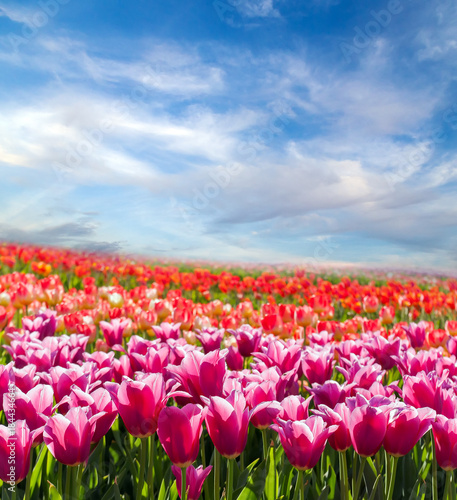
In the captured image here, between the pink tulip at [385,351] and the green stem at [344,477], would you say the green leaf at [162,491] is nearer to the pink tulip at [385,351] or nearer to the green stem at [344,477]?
the green stem at [344,477]

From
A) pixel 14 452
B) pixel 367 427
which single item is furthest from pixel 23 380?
pixel 367 427

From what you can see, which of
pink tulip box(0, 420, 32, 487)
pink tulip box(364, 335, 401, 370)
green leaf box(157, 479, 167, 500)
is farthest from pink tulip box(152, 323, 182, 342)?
pink tulip box(0, 420, 32, 487)

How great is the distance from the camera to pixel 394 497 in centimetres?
245

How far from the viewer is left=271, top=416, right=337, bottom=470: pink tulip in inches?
69.1

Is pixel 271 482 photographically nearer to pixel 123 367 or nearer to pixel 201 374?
pixel 201 374

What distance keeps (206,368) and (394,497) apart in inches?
49.3

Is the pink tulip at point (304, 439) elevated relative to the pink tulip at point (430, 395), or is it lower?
lower

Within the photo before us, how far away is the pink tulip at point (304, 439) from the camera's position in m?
1.75

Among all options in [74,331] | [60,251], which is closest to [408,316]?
[74,331]

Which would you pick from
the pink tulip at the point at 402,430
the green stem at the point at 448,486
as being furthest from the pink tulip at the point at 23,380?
the green stem at the point at 448,486

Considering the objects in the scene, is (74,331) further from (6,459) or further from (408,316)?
(408,316)

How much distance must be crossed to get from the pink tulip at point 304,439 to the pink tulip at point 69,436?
0.74 m

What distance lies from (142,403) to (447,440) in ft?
4.02

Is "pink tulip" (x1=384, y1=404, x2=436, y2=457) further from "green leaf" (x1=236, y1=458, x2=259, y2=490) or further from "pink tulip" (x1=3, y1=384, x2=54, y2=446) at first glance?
"pink tulip" (x1=3, y1=384, x2=54, y2=446)
